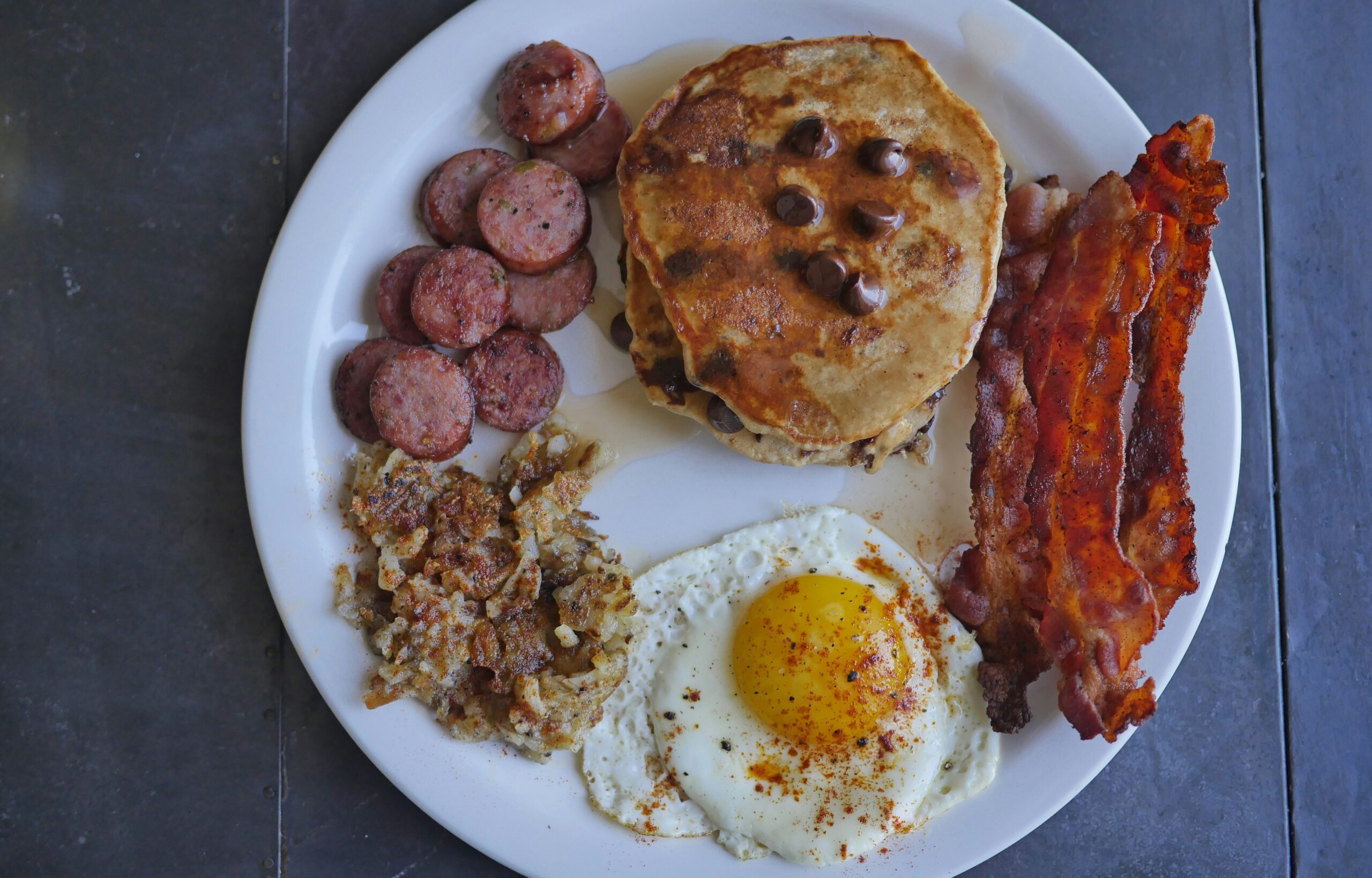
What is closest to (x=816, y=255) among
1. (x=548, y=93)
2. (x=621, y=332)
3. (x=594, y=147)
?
(x=621, y=332)

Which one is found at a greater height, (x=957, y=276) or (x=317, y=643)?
(x=957, y=276)

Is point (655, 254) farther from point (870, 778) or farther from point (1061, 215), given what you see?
point (870, 778)

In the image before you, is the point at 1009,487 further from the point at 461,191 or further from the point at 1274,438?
the point at 461,191

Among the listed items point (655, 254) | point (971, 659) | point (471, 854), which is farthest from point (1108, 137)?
point (471, 854)

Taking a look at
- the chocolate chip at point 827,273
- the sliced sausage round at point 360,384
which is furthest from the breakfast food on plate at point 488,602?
the chocolate chip at point 827,273

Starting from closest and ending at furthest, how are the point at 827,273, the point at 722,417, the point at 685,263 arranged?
the point at 827,273
the point at 685,263
the point at 722,417
